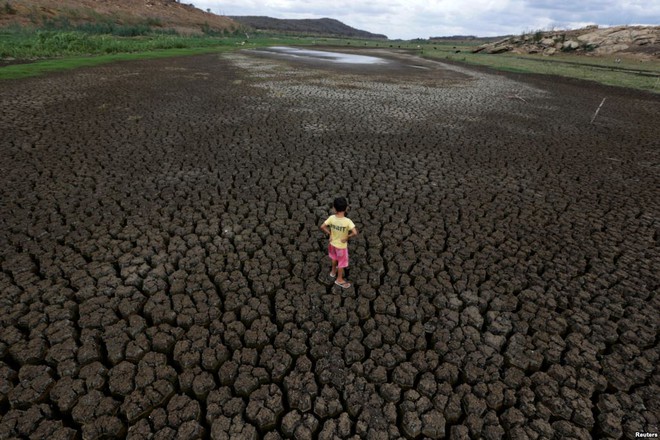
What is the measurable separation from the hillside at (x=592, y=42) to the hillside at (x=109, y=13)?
65.1m

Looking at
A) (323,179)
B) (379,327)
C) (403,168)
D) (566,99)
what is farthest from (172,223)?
(566,99)

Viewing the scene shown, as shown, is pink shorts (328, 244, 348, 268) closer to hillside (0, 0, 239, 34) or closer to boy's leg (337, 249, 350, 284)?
boy's leg (337, 249, 350, 284)

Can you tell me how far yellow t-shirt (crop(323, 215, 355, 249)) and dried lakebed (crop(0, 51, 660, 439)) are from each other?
2.20 feet

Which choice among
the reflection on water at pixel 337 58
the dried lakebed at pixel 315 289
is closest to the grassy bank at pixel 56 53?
the dried lakebed at pixel 315 289

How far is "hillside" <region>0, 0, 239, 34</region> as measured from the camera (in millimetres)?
46719

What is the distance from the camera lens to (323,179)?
7.57 meters

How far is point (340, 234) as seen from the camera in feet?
13.8

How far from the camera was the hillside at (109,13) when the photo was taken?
46.7 m

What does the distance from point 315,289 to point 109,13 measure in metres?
86.5

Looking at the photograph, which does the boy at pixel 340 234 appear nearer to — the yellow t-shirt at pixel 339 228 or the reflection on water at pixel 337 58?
the yellow t-shirt at pixel 339 228

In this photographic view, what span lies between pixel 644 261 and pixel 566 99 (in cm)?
1629

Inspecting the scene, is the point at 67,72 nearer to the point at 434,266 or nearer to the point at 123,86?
the point at 123,86

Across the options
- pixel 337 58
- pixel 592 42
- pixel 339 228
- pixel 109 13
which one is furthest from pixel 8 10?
pixel 592 42

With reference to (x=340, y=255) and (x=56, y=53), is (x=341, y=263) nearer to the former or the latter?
(x=340, y=255)
